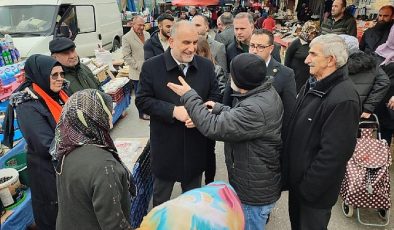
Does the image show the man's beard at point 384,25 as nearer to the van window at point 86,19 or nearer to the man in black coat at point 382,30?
the man in black coat at point 382,30

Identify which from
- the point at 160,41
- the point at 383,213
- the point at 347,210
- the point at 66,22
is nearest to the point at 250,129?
the point at 347,210

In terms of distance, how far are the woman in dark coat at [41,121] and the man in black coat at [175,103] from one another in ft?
2.17

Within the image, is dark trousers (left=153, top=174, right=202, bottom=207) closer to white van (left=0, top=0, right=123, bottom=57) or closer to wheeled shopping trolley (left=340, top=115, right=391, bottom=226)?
wheeled shopping trolley (left=340, top=115, right=391, bottom=226)

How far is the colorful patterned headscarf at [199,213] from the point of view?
1.06 m

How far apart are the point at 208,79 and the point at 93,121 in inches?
47.8

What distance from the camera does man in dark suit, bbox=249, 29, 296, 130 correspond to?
9.61ft

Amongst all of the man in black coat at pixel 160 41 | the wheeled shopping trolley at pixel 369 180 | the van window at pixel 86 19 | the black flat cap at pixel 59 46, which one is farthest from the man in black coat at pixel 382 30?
the van window at pixel 86 19

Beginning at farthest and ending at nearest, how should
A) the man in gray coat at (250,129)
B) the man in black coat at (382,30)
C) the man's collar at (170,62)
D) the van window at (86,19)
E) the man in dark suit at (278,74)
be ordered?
1. the van window at (86,19)
2. the man in black coat at (382,30)
3. the man in dark suit at (278,74)
4. the man's collar at (170,62)
5. the man in gray coat at (250,129)

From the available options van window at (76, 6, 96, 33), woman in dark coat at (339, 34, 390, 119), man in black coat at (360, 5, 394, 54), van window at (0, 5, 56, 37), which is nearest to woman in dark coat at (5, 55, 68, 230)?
woman in dark coat at (339, 34, 390, 119)

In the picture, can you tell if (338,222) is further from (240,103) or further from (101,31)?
(101,31)

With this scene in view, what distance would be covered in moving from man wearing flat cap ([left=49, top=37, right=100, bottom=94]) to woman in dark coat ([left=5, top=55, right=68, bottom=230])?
2.76 feet

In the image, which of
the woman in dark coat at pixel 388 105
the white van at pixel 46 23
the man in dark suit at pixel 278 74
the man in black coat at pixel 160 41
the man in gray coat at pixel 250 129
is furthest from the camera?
the white van at pixel 46 23

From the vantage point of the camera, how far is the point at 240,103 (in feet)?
6.40

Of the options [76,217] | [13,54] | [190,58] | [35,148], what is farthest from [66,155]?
[13,54]
